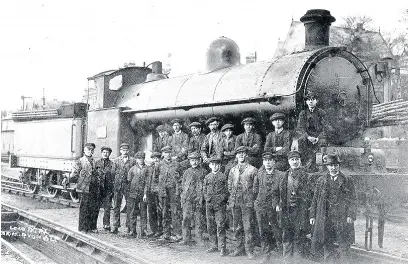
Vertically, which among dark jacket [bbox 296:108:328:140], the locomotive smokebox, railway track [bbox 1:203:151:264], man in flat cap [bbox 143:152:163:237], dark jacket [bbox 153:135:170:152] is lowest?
railway track [bbox 1:203:151:264]

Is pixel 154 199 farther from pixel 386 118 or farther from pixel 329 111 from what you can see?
pixel 386 118

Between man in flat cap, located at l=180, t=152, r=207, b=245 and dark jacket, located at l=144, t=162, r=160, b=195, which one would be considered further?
dark jacket, located at l=144, t=162, r=160, b=195

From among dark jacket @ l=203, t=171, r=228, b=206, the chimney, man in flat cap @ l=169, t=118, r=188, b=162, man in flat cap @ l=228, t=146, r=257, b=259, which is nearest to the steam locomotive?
the chimney

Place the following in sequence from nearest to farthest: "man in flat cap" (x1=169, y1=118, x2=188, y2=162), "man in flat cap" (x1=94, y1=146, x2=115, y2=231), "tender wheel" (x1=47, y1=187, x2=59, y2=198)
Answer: "man in flat cap" (x1=169, y1=118, x2=188, y2=162) → "man in flat cap" (x1=94, y1=146, x2=115, y2=231) → "tender wheel" (x1=47, y1=187, x2=59, y2=198)

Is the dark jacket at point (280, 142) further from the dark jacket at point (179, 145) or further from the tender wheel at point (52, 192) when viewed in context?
the tender wheel at point (52, 192)

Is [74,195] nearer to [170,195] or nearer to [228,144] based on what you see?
[170,195]

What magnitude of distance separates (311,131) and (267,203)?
1.36 m

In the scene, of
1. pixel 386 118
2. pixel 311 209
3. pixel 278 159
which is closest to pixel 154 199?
pixel 278 159

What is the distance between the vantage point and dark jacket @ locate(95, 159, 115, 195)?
795 centimetres

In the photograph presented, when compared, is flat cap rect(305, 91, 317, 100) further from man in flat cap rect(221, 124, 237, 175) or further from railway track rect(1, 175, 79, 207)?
railway track rect(1, 175, 79, 207)

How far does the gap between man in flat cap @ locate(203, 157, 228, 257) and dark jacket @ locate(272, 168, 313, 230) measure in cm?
81

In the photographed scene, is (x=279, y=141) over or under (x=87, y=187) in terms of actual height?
over

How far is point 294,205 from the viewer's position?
18.6 feet

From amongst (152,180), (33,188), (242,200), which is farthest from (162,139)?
(33,188)
